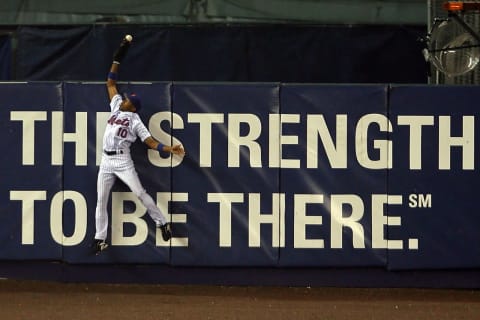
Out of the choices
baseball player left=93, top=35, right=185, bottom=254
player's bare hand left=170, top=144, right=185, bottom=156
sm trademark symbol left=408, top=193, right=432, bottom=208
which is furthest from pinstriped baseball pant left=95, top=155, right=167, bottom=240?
sm trademark symbol left=408, top=193, right=432, bottom=208

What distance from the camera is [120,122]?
37.5 ft

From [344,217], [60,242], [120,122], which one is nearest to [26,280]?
[60,242]

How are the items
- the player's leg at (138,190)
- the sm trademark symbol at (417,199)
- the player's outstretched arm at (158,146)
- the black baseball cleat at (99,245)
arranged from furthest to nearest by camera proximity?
1. the sm trademark symbol at (417,199)
2. the black baseball cleat at (99,245)
3. the player's leg at (138,190)
4. the player's outstretched arm at (158,146)

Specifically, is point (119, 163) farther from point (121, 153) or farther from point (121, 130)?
point (121, 130)

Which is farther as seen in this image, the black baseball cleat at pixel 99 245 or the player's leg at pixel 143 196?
the black baseball cleat at pixel 99 245

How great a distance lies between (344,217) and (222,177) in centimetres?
140

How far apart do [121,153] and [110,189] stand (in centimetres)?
44

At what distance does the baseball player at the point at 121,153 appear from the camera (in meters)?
11.4

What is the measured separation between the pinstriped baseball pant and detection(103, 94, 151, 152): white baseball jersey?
0.15 m

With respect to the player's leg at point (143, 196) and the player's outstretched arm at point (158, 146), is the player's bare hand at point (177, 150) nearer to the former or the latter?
the player's outstretched arm at point (158, 146)

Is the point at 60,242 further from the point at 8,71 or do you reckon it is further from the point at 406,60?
the point at 406,60

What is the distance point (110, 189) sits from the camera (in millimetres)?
11664

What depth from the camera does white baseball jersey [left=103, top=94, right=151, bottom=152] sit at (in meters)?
11.4

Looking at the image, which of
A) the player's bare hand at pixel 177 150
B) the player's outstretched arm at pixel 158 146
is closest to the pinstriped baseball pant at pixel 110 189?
the player's outstretched arm at pixel 158 146
